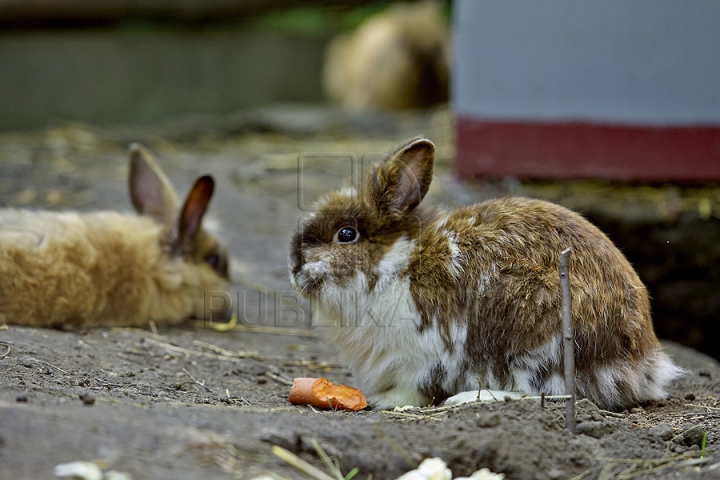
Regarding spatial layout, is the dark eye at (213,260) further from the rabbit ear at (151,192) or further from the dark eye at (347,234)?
the dark eye at (347,234)

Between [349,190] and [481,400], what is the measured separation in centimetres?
112

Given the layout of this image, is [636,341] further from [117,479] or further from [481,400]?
[117,479]

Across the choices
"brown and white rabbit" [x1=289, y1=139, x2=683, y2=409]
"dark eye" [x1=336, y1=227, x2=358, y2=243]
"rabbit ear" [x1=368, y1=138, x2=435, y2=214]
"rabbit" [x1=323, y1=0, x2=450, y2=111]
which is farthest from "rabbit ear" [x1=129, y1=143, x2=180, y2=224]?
"rabbit" [x1=323, y1=0, x2=450, y2=111]

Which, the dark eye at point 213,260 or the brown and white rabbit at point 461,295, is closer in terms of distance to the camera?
the brown and white rabbit at point 461,295

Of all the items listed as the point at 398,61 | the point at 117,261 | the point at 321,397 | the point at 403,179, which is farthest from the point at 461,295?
the point at 398,61

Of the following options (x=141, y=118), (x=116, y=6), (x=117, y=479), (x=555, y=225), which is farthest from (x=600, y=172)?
(x=141, y=118)

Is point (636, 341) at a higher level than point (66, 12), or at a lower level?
lower

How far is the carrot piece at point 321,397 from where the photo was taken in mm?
3184

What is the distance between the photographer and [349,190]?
3465 mm

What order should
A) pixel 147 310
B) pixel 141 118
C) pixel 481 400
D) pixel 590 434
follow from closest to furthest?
pixel 590 434
pixel 481 400
pixel 147 310
pixel 141 118

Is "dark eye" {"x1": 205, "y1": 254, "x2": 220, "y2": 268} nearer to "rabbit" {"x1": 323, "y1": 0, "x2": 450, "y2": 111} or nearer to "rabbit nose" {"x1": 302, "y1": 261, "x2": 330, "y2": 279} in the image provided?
"rabbit nose" {"x1": 302, "y1": 261, "x2": 330, "y2": 279}

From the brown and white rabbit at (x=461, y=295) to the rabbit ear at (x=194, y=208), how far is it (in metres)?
1.42

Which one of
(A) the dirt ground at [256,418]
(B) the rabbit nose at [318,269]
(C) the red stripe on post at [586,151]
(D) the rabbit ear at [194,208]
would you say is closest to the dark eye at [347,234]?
(B) the rabbit nose at [318,269]

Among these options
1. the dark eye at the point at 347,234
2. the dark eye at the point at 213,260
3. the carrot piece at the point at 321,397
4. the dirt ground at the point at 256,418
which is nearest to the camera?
the dirt ground at the point at 256,418
